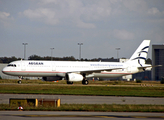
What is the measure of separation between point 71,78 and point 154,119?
33146 millimetres

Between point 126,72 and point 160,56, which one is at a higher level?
point 160,56

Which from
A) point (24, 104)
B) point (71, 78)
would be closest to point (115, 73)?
point (71, 78)

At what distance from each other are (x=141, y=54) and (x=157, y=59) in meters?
37.1

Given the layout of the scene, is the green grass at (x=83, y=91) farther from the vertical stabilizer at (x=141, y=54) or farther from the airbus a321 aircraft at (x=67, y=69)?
the vertical stabilizer at (x=141, y=54)

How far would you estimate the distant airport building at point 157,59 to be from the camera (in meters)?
89.6

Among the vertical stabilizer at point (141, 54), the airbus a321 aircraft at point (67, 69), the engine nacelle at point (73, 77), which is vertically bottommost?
the engine nacelle at point (73, 77)

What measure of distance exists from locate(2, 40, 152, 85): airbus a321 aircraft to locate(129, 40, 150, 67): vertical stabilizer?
136cm

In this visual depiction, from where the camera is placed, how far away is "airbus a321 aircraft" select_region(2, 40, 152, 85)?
4566 cm

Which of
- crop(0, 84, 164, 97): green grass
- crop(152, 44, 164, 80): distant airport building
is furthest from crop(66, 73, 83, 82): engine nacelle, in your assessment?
crop(152, 44, 164, 80): distant airport building

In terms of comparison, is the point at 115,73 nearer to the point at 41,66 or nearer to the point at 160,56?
the point at 41,66

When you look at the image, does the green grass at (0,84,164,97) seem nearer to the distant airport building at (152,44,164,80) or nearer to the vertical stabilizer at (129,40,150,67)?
the vertical stabilizer at (129,40,150,67)

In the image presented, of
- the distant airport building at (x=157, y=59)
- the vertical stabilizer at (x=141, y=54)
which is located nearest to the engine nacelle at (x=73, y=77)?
the vertical stabilizer at (x=141, y=54)

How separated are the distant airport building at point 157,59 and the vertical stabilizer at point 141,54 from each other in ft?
113

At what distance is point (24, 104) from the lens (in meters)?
17.6
